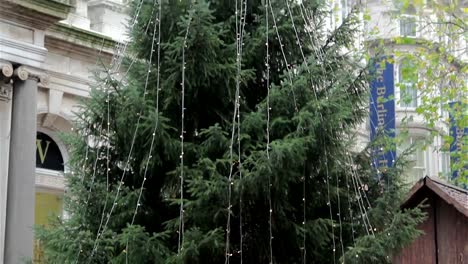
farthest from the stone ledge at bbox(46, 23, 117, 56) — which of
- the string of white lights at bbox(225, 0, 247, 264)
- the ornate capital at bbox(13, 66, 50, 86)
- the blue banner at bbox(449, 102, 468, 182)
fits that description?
the string of white lights at bbox(225, 0, 247, 264)

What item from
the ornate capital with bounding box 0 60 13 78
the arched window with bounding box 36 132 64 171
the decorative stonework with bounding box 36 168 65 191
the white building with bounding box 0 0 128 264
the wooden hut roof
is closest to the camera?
the wooden hut roof

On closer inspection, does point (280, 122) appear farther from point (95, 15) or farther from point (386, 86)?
point (386, 86)

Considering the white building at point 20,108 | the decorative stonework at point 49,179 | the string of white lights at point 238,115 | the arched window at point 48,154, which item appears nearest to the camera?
the string of white lights at point 238,115

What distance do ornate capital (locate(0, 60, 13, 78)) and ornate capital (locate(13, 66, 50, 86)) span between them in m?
0.16

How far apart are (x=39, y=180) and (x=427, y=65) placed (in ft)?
33.8

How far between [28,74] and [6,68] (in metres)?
0.54

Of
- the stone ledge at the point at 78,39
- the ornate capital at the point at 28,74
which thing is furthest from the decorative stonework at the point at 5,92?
the stone ledge at the point at 78,39

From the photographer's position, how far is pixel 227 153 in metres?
10.2

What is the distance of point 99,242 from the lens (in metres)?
10.4

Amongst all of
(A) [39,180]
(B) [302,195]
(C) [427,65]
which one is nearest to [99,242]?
(B) [302,195]

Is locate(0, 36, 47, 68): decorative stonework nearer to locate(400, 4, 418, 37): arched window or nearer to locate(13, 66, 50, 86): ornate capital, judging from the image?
locate(13, 66, 50, 86): ornate capital

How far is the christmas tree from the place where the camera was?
33.1 feet

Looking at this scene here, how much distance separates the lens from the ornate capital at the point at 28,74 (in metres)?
17.7

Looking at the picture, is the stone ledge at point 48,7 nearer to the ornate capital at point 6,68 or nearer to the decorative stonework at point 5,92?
the ornate capital at point 6,68
